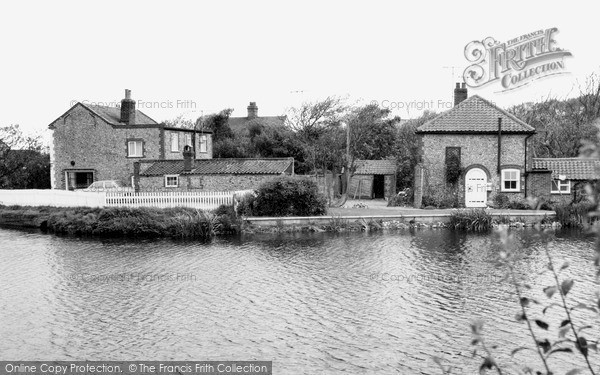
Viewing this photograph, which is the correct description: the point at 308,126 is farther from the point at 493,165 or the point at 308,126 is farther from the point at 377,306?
the point at 377,306

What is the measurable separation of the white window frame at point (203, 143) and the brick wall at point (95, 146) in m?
5.37

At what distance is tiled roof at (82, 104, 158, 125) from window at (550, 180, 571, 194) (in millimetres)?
28896

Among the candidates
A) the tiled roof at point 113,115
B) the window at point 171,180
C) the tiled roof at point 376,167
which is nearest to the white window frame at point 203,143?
the tiled roof at point 113,115

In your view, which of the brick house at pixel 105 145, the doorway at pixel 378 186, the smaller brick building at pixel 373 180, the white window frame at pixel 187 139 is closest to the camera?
the brick house at pixel 105 145

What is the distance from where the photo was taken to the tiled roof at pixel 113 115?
137ft

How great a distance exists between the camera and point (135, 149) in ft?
135

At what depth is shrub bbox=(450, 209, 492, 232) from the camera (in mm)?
27797

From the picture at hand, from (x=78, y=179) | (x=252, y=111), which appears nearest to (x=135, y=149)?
(x=78, y=179)

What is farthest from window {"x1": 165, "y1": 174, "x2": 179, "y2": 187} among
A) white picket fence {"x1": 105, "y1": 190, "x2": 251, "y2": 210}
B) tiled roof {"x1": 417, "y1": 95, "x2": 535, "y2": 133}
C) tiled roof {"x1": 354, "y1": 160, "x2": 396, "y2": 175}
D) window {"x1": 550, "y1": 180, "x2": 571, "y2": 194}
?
window {"x1": 550, "y1": 180, "x2": 571, "y2": 194}

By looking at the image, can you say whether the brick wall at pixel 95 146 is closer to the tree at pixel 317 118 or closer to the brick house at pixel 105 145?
the brick house at pixel 105 145

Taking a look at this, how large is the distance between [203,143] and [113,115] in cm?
705

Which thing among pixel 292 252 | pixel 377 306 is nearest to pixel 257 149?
pixel 292 252

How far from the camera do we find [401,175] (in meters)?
43.6

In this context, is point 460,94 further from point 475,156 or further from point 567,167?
point 567,167
